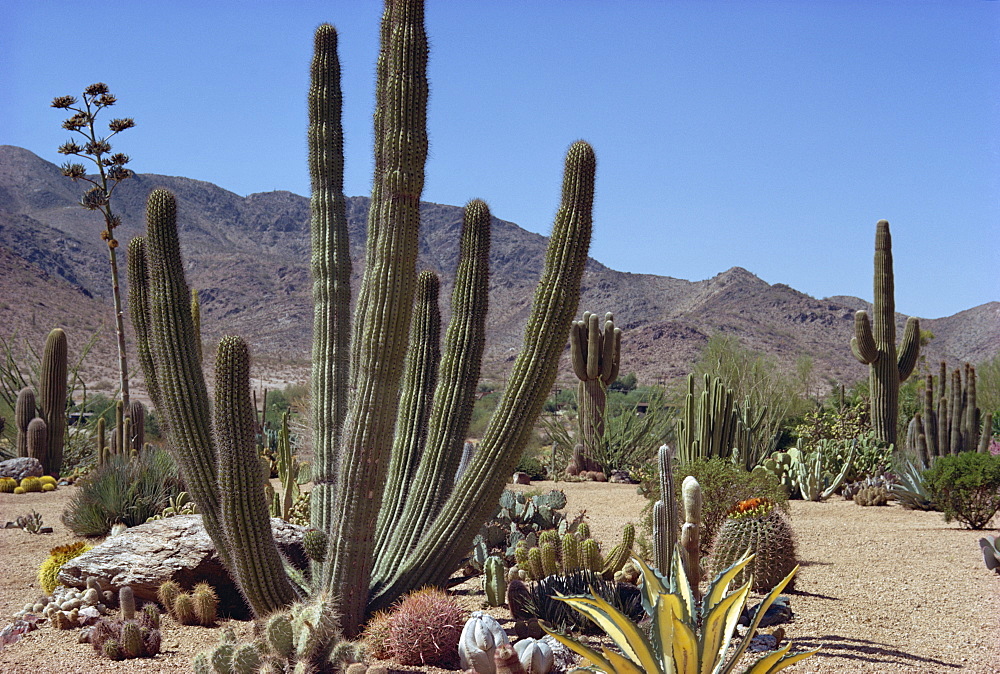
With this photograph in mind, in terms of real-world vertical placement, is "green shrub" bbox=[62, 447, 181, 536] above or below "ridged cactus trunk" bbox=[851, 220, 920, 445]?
below

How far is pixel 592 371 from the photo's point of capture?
18484 millimetres

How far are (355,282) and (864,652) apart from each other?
4041 centimetres

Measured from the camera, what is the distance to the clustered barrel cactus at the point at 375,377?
5.75 metres

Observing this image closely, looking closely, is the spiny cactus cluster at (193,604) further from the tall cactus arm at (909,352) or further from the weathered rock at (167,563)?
the tall cactus arm at (909,352)

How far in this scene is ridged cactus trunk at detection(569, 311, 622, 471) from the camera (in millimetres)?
18406

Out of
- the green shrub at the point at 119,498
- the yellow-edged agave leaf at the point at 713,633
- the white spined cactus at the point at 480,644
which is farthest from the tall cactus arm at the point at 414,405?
the green shrub at the point at 119,498

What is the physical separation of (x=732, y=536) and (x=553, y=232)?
3.27 meters

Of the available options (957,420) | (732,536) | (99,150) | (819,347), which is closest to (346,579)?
(732,536)

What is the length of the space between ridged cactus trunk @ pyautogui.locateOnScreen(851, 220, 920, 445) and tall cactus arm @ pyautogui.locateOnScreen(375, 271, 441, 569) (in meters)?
11.7

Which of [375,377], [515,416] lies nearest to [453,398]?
[515,416]

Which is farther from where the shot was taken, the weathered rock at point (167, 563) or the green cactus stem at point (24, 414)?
the green cactus stem at point (24, 414)

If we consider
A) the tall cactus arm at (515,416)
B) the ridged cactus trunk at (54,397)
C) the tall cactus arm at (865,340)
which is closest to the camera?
the tall cactus arm at (515,416)

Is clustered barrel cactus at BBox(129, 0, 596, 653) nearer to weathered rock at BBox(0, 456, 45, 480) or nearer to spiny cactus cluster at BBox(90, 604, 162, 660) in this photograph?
spiny cactus cluster at BBox(90, 604, 162, 660)

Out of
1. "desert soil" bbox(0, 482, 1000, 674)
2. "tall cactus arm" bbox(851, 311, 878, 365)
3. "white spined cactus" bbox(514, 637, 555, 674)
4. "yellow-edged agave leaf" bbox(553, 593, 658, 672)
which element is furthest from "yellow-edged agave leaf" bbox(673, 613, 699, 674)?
"tall cactus arm" bbox(851, 311, 878, 365)
